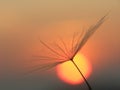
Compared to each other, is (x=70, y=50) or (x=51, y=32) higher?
(x=51, y=32)

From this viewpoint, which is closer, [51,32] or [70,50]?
[51,32]

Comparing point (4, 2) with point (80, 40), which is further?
point (80, 40)

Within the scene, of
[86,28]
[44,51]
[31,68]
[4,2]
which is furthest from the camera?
[31,68]

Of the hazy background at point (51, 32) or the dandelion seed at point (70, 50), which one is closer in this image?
the hazy background at point (51, 32)

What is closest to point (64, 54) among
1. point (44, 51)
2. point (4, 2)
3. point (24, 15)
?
point (44, 51)

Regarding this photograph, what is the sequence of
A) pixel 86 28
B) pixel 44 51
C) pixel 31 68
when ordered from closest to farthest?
1. pixel 86 28
2. pixel 44 51
3. pixel 31 68

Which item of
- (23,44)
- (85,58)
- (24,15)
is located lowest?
(85,58)

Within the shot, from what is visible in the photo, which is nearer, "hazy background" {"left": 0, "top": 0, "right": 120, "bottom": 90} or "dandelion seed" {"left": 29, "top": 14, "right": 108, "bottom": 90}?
"hazy background" {"left": 0, "top": 0, "right": 120, "bottom": 90}

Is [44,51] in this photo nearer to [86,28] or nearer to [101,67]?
[86,28]
